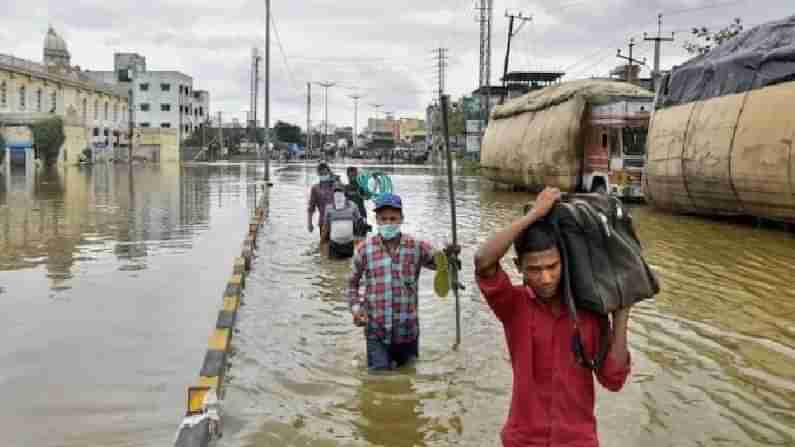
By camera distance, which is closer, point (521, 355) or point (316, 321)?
point (521, 355)

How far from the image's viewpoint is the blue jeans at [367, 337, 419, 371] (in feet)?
18.3

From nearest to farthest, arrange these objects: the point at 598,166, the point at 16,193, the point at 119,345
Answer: the point at 119,345 < the point at 598,166 < the point at 16,193

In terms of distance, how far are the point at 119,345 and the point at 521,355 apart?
500 cm

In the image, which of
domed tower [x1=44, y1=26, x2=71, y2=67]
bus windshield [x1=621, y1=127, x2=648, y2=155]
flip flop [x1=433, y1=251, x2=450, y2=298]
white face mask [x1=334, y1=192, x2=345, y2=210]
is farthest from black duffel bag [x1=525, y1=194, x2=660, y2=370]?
domed tower [x1=44, y1=26, x2=71, y2=67]

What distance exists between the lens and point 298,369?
6.25 m

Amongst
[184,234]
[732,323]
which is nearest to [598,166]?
[184,234]

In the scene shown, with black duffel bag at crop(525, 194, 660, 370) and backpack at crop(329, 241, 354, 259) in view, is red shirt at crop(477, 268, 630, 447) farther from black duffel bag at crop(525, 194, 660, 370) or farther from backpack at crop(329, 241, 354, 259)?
backpack at crop(329, 241, 354, 259)

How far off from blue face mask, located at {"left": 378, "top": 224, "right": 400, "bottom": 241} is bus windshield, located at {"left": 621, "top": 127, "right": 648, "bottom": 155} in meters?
17.0

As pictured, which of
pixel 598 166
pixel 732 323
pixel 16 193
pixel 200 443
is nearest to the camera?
pixel 200 443

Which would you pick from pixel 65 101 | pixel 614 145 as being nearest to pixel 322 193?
pixel 614 145

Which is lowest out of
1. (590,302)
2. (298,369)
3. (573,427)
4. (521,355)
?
(298,369)

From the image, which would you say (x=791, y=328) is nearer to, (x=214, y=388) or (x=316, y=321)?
(x=316, y=321)

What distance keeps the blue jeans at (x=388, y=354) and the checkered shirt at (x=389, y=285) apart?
0.27 feet

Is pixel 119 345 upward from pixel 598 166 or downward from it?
downward
